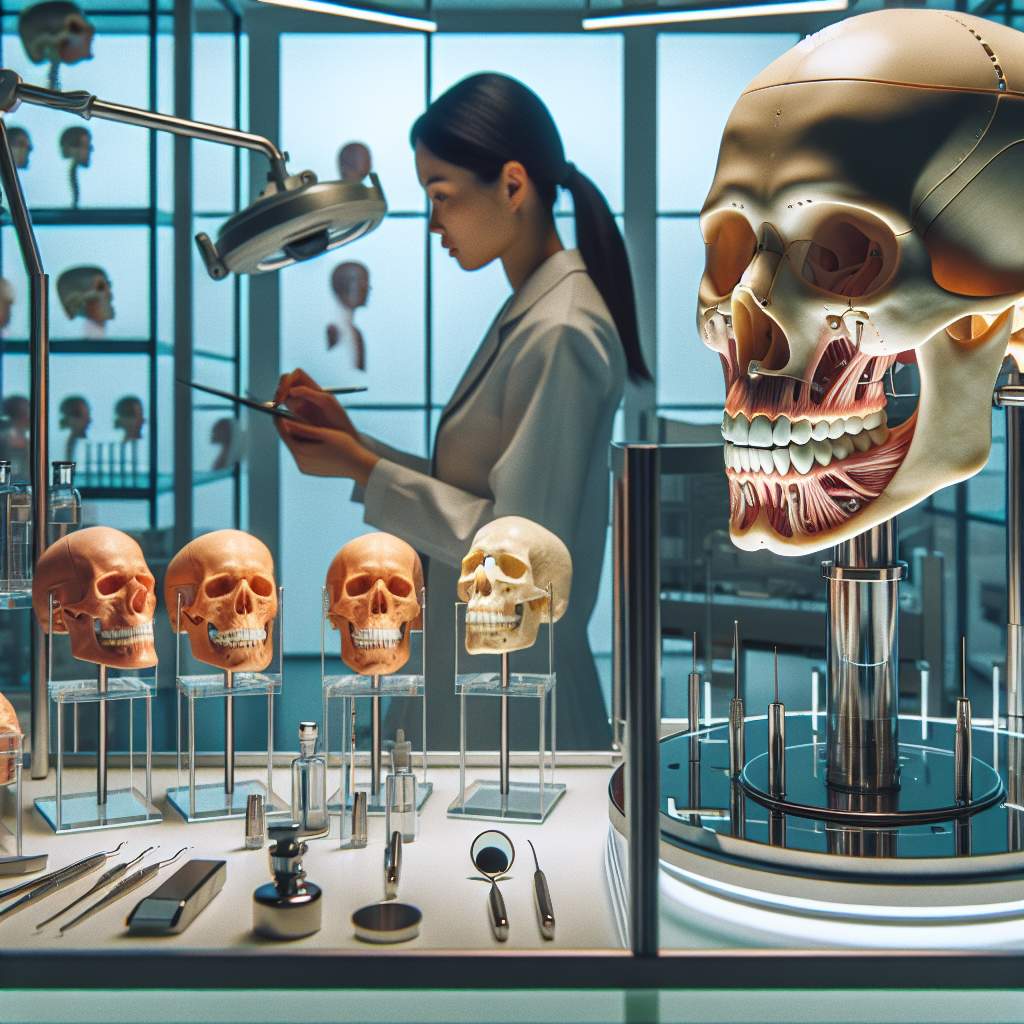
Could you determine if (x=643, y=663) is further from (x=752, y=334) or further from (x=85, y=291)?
(x=85, y=291)

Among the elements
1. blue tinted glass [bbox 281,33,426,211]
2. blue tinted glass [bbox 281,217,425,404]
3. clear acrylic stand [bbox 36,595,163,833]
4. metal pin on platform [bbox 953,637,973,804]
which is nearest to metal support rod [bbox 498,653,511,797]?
clear acrylic stand [bbox 36,595,163,833]

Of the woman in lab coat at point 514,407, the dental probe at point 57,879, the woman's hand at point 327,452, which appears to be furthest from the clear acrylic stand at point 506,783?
the woman's hand at point 327,452

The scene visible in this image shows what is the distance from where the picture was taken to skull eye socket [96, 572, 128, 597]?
1.29 metres

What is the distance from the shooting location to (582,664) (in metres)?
2.53

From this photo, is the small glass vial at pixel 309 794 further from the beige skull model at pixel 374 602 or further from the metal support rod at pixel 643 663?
the metal support rod at pixel 643 663

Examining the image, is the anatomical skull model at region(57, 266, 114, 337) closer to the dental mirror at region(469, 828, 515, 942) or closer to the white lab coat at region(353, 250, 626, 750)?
the white lab coat at region(353, 250, 626, 750)

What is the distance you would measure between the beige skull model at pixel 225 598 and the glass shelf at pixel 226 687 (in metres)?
0.02

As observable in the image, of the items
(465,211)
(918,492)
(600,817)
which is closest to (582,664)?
(465,211)

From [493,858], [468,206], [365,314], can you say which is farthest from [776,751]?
[365,314]

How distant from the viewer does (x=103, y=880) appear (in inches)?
37.8

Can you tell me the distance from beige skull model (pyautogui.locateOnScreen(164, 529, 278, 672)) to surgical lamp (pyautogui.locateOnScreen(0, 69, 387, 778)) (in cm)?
19

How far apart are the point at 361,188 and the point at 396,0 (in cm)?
171

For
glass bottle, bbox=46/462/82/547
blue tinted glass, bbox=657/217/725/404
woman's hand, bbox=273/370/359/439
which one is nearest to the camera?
glass bottle, bbox=46/462/82/547

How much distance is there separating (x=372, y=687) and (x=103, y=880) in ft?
1.36
